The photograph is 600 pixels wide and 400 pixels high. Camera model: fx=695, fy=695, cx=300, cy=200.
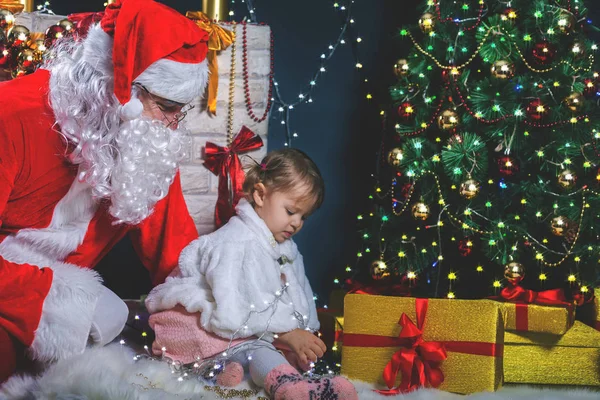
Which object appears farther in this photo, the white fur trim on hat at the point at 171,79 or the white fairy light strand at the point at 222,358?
the white fairy light strand at the point at 222,358

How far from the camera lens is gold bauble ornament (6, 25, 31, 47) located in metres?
2.67

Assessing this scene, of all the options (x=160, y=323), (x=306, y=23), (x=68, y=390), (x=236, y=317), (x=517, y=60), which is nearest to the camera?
(x=68, y=390)

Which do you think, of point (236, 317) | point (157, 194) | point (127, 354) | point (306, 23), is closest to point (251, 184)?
point (157, 194)

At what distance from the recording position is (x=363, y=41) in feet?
11.3

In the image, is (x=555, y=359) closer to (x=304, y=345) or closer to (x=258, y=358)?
(x=304, y=345)

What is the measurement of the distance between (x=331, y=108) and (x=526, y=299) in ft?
4.57

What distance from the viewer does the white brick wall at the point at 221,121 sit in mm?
3047

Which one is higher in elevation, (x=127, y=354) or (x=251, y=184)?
(x=251, y=184)

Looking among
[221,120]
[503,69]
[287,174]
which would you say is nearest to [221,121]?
[221,120]

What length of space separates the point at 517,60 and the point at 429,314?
1.03m

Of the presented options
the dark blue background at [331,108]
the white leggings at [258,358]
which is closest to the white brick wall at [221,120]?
the dark blue background at [331,108]

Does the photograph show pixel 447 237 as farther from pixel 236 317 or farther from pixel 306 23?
pixel 306 23

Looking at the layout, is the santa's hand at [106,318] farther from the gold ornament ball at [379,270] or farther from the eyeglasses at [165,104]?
the gold ornament ball at [379,270]

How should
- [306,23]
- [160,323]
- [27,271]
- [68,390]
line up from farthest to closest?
[306,23] < [160,323] < [27,271] < [68,390]
